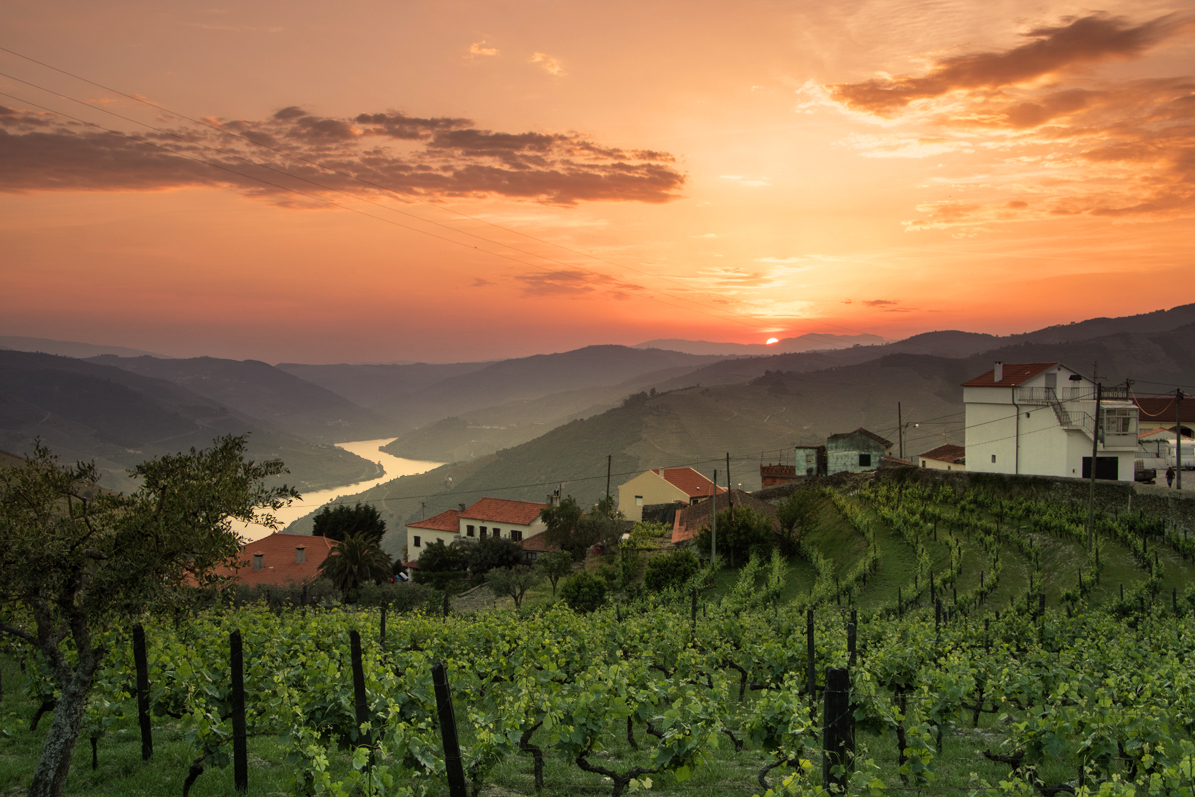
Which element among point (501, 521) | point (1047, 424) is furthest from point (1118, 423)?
point (501, 521)

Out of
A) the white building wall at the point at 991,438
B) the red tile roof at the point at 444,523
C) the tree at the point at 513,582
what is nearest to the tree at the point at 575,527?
the tree at the point at 513,582

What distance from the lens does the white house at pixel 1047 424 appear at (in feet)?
124

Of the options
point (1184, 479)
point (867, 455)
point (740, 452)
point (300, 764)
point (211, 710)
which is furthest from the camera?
point (740, 452)

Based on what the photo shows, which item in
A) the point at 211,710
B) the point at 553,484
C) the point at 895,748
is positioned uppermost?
the point at 211,710

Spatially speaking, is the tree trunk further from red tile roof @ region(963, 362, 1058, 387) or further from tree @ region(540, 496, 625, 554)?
tree @ region(540, 496, 625, 554)

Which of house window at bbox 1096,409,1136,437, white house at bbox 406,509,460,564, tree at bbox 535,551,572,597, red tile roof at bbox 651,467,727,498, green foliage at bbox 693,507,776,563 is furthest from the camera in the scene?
white house at bbox 406,509,460,564

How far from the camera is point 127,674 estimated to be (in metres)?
9.22

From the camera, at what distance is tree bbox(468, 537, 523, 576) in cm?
5100

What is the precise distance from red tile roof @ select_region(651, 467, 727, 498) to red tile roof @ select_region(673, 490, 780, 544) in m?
10.00

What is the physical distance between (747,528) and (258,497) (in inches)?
1187

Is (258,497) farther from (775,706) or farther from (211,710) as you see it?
(775,706)

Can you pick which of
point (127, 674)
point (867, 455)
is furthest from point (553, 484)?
point (127, 674)

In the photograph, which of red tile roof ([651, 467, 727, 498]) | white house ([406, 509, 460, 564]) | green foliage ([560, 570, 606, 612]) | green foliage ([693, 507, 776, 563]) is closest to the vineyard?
green foliage ([560, 570, 606, 612])

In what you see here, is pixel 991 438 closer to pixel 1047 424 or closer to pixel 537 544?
pixel 1047 424
